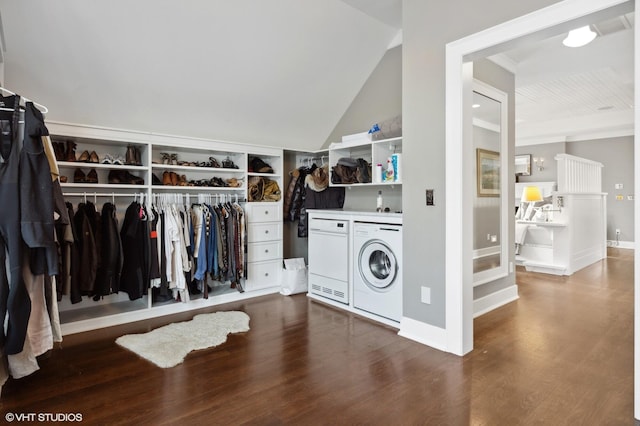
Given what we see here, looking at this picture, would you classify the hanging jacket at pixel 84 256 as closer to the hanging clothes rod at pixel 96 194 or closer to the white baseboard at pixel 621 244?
the hanging clothes rod at pixel 96 194

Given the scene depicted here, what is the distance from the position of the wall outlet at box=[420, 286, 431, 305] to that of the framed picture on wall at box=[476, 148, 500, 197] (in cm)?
141

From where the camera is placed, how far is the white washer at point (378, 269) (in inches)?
127

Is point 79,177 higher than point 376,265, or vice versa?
point 79,177

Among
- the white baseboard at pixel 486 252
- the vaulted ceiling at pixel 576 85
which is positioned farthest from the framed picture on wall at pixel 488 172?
the vaulted ceiling at pixel 576 85

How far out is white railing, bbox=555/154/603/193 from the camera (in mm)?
5855

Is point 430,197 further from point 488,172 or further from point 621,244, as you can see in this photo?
point 621,244

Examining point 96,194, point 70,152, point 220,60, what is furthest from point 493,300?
point 70,152

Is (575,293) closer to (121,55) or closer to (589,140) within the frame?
(121,55)

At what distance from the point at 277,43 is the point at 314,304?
2.78 metres

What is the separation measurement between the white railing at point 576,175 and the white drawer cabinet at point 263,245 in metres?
4.71

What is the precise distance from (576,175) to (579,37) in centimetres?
365

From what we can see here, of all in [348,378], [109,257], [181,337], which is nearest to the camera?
[348,378]

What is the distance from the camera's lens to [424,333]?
2.89 m

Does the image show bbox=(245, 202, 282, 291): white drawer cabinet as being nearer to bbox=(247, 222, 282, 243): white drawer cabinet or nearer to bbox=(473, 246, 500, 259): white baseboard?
bbox=(247, 222, 282, 243): white drawer cabinet
